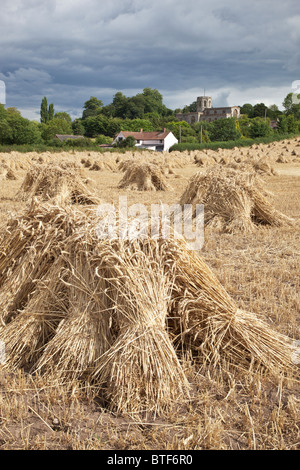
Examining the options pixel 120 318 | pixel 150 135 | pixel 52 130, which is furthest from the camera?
pixel 150 135

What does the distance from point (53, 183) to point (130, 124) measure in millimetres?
84623

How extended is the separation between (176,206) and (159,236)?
5.91 m

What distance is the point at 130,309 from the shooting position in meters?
2.92

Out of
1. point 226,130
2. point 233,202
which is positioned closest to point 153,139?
point 226,130

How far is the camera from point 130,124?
9194 cm

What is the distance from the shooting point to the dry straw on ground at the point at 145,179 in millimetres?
13945

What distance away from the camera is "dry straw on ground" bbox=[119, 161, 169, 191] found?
13.9 metres

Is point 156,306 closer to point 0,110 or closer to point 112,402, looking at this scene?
point 112,402

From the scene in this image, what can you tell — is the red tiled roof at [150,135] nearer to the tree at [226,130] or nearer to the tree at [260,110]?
the tree at [226,130]

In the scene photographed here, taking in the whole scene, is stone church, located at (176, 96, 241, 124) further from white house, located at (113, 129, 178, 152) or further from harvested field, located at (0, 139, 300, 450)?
harvested field, located at (0, 139, 300, 450)

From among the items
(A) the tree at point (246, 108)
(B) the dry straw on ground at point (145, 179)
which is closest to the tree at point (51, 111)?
(A) the tree at point (246, 108)

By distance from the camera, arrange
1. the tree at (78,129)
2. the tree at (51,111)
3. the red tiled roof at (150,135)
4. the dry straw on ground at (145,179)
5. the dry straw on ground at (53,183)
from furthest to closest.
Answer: the tree at (51,111) → the tree at (78,129) → the red tiled roof at (150,135) → the dry straw on ground at (145,179) → the dry straw on ground at (53,183)

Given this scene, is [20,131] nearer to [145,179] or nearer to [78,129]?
[78,129]

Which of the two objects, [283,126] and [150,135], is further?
[150,135]
